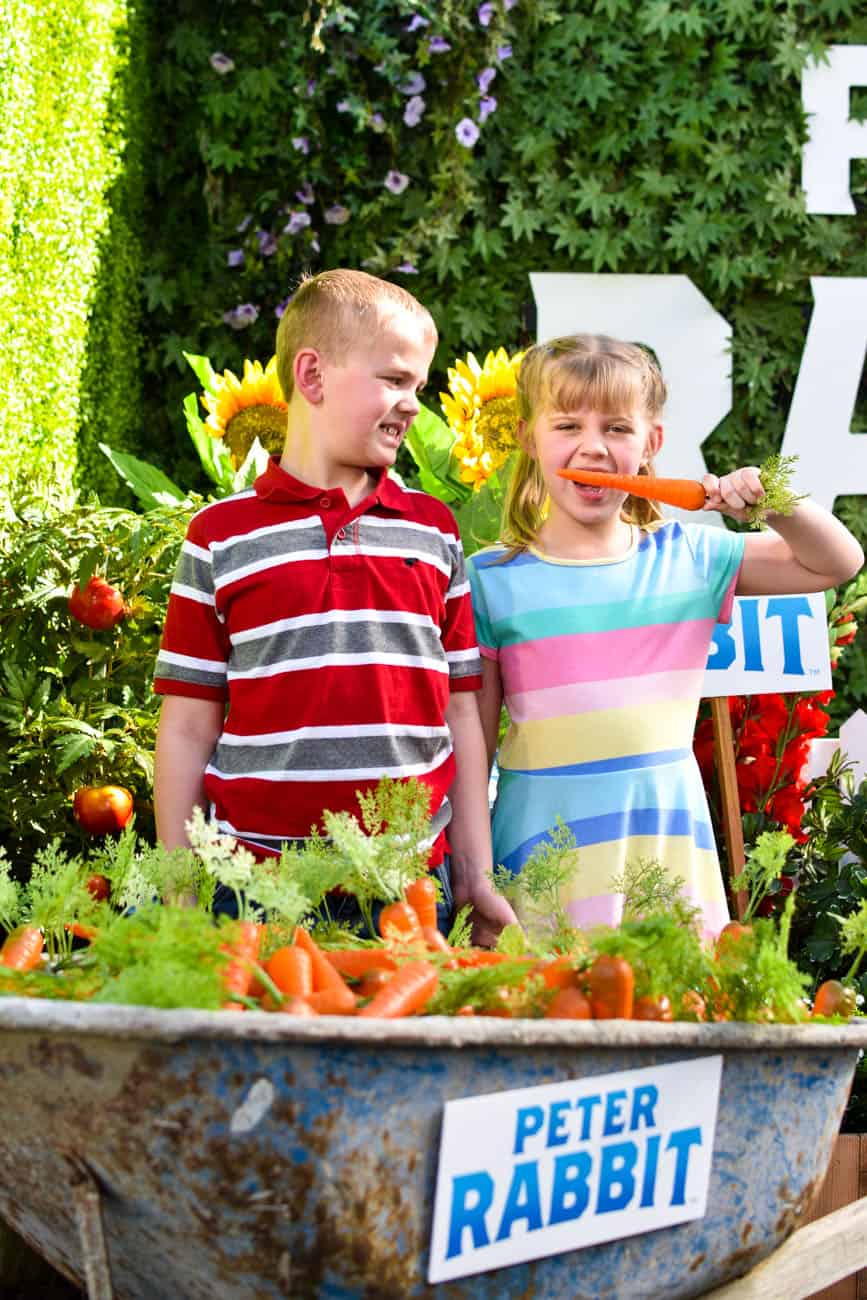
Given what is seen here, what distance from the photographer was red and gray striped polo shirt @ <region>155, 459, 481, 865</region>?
1832mm

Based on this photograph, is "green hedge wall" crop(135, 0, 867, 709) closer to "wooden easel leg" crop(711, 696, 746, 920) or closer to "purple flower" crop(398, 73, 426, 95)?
"purple flower" crop(398, 73, 426, 95)

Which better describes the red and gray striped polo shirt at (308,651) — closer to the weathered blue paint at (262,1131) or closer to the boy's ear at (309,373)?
the boy's ear at (309,373)

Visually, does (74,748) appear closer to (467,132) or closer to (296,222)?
(296,222)

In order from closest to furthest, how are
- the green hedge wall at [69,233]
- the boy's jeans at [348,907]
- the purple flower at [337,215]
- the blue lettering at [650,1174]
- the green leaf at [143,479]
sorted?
the blue lettering at [650,1174] < the boy's jeans at [348,907] < the green leaf at [143,479] < the green hedge wall at [69,233] < the purple flower at [337,215]

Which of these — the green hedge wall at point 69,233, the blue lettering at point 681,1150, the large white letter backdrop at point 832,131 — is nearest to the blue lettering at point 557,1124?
the blue lettering at point 681,1150

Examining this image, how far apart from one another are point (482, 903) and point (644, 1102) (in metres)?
0.64

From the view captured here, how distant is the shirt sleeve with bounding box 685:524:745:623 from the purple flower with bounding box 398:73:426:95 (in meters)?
3.10

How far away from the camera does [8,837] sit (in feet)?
9.34

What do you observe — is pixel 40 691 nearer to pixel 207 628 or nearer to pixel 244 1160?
pixel 207 628

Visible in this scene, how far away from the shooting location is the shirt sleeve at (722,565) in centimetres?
216

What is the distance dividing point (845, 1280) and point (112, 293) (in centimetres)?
364

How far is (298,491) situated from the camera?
1.93 meters

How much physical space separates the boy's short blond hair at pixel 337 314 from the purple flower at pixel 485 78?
306 cm

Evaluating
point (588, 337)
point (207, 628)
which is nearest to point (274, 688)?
point (207, 628)
